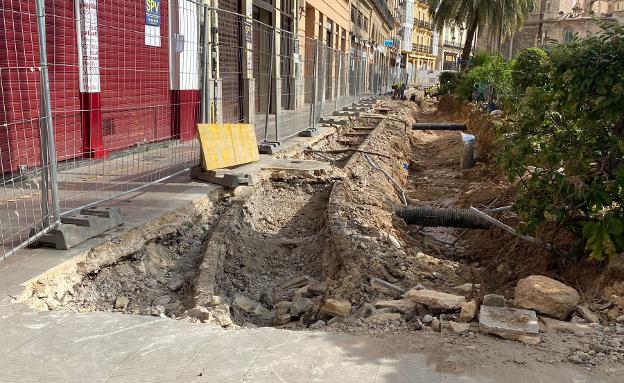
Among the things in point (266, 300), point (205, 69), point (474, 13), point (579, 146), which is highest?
point (474, 13)

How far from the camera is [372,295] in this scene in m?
4.54

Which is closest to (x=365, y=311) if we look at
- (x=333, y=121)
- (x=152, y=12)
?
(x=152, y=12)

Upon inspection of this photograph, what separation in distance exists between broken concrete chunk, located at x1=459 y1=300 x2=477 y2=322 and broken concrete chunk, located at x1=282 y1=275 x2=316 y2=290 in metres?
1.85

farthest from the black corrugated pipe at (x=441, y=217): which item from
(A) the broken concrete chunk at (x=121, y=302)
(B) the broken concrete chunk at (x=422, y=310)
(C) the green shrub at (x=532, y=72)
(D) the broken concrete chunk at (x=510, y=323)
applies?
(A) the broken concrete chunk at (x=121, y=302)

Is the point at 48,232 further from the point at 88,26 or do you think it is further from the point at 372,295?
the point at 88,26

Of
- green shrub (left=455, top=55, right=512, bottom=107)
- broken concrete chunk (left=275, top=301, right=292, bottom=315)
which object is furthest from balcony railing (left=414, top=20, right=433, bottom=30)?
broken concrete chunk (left=275, top=301, right=292, bottom=315)

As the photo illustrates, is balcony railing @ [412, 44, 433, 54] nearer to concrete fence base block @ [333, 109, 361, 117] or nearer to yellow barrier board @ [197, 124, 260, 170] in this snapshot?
concrete fence base block @ [333, 109, 361, 117]

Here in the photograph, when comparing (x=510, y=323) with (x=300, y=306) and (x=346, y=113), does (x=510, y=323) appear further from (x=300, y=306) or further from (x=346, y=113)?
(x=346, y=113)

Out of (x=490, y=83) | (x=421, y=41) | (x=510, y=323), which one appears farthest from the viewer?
(x=421, y=41)

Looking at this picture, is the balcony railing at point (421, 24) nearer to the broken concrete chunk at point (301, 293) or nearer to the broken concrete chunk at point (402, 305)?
the broken concrete chunk at point (301, 293)

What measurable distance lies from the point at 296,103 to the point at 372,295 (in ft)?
31.9

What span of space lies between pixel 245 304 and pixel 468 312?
1895 mm

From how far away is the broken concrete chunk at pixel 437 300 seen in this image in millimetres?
3955

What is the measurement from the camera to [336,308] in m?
4.23
